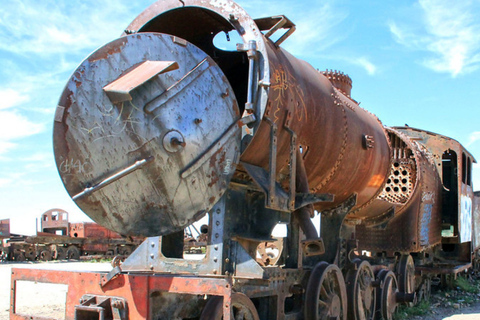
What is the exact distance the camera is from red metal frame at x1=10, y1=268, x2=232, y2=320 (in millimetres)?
3646

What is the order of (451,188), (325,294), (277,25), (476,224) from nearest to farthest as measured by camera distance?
(277,25), (325,294), (451,188), (476,224)

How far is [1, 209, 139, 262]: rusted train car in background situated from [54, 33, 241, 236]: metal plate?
18.6 metres

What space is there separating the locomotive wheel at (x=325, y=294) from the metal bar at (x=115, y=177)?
2.35 metres

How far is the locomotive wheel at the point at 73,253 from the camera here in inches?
913

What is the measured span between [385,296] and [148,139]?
4.88 m

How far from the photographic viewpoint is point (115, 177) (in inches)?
150

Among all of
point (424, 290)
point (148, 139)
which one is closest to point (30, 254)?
point (424, 290)

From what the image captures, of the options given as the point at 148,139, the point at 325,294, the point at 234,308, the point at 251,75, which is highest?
the point at 251,75

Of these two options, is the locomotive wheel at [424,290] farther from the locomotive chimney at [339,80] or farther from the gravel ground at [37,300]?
the gravel ground at [37,300]

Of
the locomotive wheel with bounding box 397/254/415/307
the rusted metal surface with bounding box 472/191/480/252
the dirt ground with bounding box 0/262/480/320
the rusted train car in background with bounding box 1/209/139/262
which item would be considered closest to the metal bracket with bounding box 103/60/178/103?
the dirt ground with bounding box 0/262/480/320

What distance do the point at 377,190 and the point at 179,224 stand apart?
375 cm

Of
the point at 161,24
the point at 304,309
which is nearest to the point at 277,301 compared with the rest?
the point at 304,309

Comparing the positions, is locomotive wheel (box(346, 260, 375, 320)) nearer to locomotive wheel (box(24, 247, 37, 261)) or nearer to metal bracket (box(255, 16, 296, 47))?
metal bracket (box(255, 16, 296, 47))

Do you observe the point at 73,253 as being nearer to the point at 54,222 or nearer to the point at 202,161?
the point at 54,222
